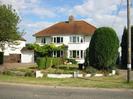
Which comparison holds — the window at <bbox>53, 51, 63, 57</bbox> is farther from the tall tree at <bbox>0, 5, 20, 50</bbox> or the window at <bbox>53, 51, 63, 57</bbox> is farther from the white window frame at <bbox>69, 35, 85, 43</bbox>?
the tall tree at <bbox>0, 5, 20, 50</bbox>

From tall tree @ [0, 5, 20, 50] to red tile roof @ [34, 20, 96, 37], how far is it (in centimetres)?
2308

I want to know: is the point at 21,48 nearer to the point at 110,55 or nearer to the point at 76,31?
the point at 76,31

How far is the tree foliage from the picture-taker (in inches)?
1234

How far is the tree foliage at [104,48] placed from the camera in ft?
103

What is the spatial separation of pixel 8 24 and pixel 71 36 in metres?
25.5

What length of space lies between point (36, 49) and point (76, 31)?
26.8 feet

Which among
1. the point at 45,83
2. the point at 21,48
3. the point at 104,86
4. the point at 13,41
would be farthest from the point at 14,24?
the point at 21,48

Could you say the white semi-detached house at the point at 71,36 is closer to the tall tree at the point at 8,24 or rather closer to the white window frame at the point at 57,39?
the white window frame at the point at 57,39

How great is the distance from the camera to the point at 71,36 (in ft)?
212

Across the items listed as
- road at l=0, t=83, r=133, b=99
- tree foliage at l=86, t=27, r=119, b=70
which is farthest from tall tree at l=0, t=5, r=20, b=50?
road at l=0, t=83, r=133, b=99

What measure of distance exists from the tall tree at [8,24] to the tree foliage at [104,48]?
1259 centimetres

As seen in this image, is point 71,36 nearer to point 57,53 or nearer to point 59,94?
point 57,53

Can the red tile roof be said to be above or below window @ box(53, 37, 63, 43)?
above

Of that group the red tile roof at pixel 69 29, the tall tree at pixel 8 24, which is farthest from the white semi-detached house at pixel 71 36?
the tall tree at pixel 8 24
